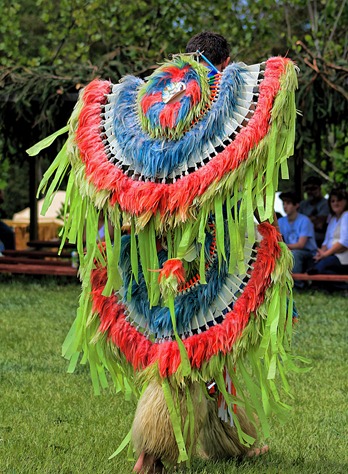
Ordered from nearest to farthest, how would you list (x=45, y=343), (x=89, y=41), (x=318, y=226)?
(x=45, y=343) → (x=318, y=226) → (x=89, y=41)

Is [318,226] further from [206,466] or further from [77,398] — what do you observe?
[206,466]

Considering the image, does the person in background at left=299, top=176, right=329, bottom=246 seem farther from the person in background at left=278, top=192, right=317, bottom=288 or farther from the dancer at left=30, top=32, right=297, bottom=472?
the dancer at left=30, top=32, right=297, bottom=472

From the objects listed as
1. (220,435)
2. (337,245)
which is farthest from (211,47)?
(337,245)

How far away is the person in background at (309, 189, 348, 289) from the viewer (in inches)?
A: 428

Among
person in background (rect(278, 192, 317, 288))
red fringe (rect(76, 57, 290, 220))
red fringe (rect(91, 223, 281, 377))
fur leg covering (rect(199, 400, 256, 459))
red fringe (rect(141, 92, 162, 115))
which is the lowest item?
person in background (rect(278, 192, 317, 288))

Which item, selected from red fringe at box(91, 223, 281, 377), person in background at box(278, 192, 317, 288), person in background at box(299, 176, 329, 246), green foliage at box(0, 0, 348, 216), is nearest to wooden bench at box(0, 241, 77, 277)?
green foliage at box(0, 0, 348, 216)

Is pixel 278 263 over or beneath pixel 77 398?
over

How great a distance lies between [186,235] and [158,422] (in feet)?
2.47

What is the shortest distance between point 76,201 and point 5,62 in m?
11.4

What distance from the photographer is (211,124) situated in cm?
367

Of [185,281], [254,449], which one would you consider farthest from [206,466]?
[185,281]

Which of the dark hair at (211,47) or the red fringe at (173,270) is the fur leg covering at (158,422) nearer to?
the red fringe at (173,270)

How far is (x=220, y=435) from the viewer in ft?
13.5

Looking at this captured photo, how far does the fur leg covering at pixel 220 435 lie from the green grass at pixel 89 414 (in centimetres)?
6
